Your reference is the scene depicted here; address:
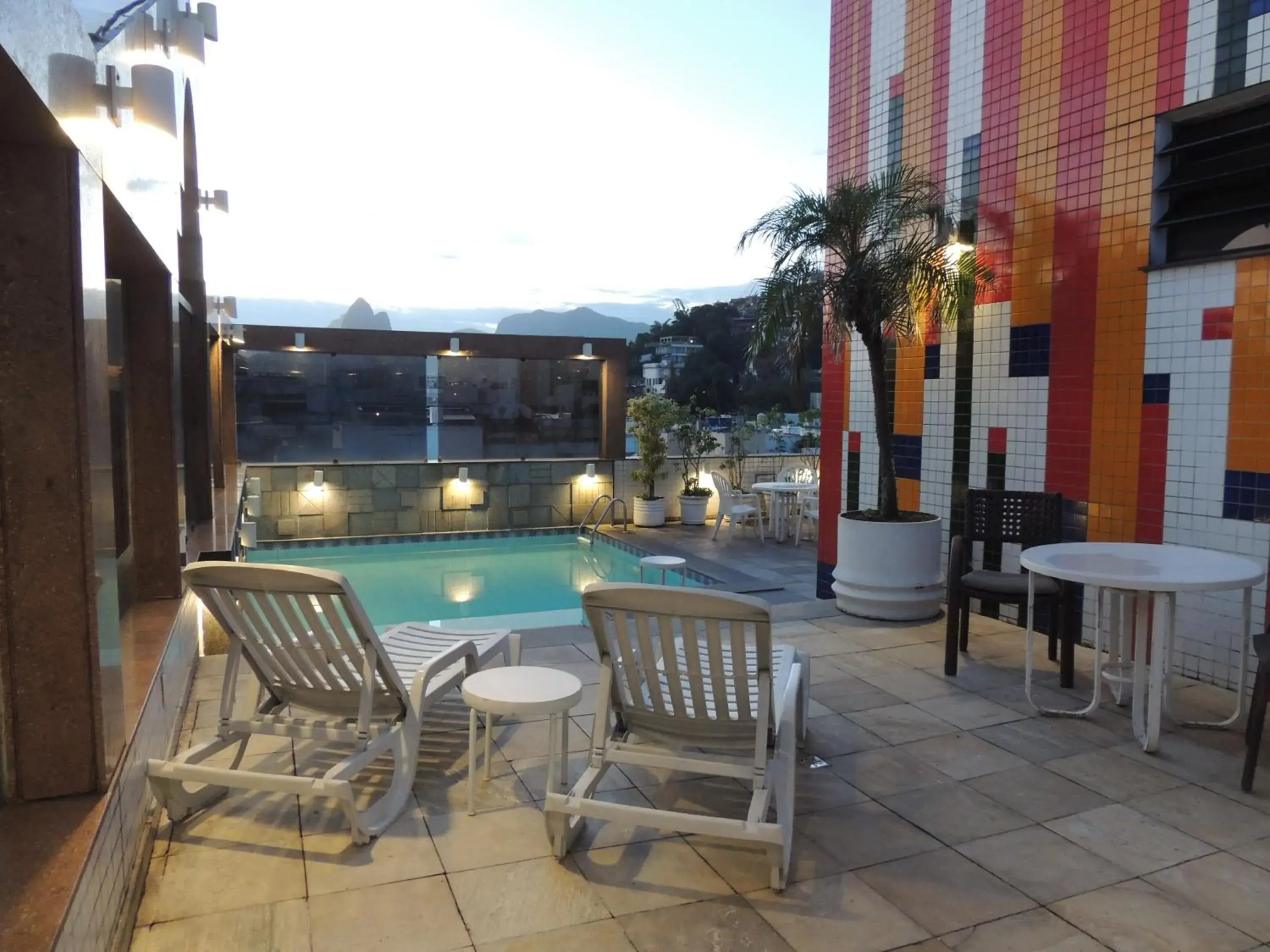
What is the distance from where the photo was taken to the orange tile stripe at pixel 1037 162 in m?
5.05

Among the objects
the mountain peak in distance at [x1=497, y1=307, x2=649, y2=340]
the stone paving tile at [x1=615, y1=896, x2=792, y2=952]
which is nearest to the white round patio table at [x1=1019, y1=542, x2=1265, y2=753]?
the stone paving tile at [x1=615, y1=896, x2=792, y2=952]

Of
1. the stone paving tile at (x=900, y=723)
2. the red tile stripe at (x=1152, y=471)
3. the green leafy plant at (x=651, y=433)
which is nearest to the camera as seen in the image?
the stone paving tile at (x=900, y=723)

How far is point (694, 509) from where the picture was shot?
12.5 metres

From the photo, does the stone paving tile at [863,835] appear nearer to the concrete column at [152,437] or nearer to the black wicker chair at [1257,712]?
the black wicker chair at [1257,712]

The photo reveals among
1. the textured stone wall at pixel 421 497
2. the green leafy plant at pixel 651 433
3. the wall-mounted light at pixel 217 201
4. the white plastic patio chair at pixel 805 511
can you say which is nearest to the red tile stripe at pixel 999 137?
the white plastic patio chair at pixel 805 511

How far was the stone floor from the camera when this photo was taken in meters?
2.26

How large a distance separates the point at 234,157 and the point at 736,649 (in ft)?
33.8

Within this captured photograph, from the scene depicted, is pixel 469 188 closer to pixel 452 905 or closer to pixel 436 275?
pixel 436 275

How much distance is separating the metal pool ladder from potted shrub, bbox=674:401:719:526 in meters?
0.92

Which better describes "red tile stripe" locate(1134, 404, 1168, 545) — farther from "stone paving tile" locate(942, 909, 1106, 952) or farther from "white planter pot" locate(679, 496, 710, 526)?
"white planter pot" locate(679, 496, 710, 526)

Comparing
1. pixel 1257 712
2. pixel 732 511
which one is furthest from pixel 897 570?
pixel 732 511

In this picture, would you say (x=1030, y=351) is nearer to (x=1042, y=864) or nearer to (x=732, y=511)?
(x=1042, y=864)

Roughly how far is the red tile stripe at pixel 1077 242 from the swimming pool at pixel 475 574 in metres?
4.32

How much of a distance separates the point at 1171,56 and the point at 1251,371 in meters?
1.64
